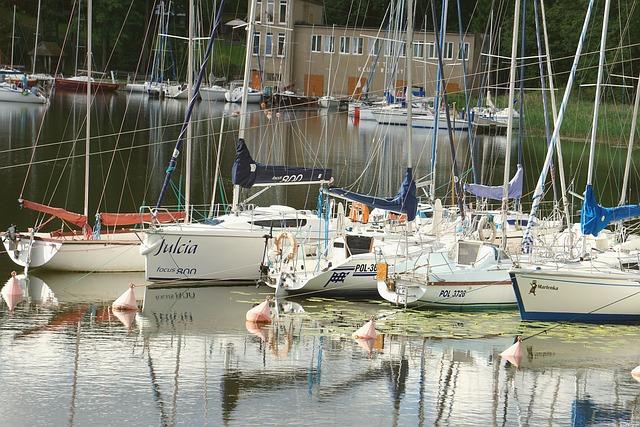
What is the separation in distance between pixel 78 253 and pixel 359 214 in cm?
903

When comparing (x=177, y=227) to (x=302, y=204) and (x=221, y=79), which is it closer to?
(x=302, y=204)

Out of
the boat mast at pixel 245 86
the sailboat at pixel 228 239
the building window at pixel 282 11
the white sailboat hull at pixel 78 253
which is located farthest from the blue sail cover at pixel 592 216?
the building window at pixel 282 11

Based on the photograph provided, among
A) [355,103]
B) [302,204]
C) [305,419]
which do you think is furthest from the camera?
[355,103]

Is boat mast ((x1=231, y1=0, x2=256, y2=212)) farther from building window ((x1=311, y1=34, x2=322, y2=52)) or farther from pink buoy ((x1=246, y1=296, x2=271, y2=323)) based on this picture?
building window ((x1=311, y1=34, x2=322, y2=52))

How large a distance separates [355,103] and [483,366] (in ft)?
257

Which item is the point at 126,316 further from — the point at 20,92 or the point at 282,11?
the point at 282,11

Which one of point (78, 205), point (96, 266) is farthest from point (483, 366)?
point (78, 205)

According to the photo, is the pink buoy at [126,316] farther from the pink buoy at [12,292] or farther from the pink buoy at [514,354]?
the pink buoy at [514,354]

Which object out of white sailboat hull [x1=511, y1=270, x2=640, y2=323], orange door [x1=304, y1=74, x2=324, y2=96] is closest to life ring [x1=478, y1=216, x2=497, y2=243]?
white sailboat hull [x1=511, y1=270, x2=640, y2=323]

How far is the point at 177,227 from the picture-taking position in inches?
1404

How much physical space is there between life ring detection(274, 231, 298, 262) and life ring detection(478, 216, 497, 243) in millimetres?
4934

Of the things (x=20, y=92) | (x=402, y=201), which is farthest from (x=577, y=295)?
(x=20, y=92)

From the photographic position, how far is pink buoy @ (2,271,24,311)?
32.7 meters

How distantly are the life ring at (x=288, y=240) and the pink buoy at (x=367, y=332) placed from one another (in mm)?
4626
